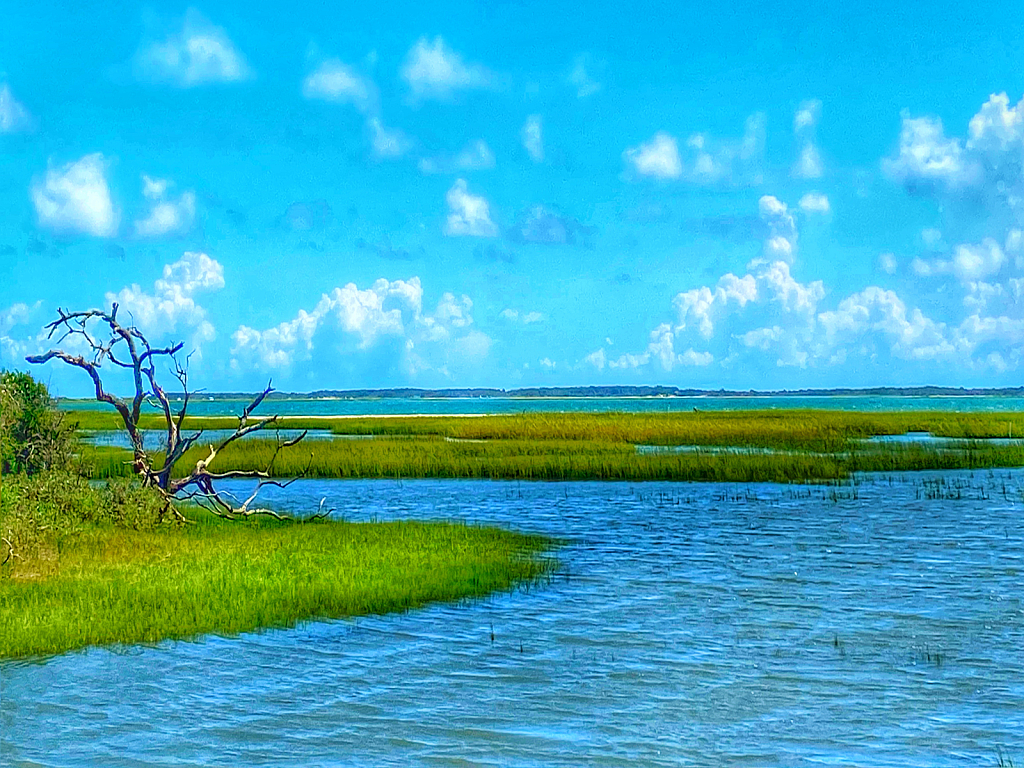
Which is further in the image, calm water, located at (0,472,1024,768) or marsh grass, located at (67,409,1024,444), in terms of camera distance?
marsh grass, located at (67,409,1024,444)

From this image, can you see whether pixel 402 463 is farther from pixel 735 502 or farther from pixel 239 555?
pixel 239 555

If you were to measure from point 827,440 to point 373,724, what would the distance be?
49093 mm

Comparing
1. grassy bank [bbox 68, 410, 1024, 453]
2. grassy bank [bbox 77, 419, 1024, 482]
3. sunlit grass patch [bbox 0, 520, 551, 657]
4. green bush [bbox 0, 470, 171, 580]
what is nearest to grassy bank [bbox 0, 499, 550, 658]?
sunlit grass patch [bbox 0, 520, 551, 657]

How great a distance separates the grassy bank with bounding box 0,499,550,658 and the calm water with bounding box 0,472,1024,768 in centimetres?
71

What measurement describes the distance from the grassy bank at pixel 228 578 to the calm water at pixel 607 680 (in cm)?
71

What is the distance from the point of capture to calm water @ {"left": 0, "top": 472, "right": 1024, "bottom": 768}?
34.7ft

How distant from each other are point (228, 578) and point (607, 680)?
296 inches

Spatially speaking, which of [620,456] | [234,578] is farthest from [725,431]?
[234,578]

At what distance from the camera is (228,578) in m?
17.6

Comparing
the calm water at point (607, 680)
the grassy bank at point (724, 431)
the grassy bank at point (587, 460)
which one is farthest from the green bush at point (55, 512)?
the grassy bank at point (724, 431)

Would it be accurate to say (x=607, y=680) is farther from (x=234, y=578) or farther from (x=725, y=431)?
(x=725, y=431)

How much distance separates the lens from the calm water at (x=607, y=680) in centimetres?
1058

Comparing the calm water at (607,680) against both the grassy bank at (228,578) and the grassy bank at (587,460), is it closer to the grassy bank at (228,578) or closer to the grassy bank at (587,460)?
the grassy bank at (228,578)

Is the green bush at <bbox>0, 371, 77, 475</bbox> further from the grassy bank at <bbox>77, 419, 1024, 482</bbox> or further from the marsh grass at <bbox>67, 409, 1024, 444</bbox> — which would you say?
the marsh grass at <bbox>67, 409, 1024, 444</bbox>
